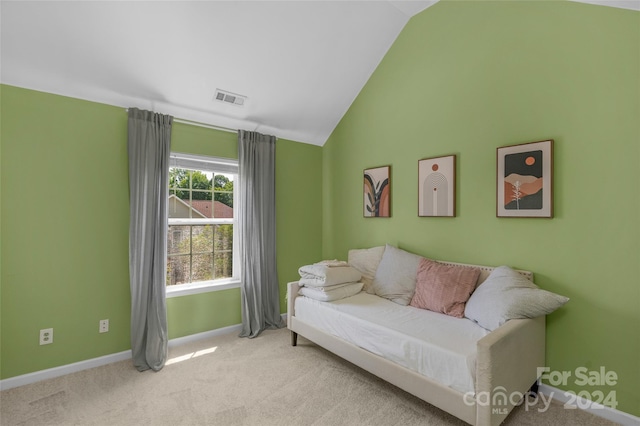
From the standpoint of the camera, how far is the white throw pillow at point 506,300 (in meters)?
1.97

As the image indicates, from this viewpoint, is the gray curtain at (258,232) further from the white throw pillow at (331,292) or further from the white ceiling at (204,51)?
the white throw pillow at (331,292)

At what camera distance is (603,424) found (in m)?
1.95

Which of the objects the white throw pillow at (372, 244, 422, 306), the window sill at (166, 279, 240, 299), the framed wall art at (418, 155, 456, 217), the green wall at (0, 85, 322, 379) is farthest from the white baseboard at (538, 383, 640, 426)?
the green wall at (0, 85, 322, 379)

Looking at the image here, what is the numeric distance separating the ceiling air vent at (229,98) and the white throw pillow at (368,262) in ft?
6.85

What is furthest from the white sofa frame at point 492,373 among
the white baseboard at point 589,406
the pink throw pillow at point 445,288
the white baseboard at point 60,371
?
the white baseboard at point 60,371

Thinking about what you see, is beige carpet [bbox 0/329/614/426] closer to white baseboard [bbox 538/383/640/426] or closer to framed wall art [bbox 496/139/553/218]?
white baseboard [bbox 538/383/640/426]

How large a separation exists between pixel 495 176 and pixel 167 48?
293 cm

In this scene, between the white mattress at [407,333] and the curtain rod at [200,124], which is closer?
the white mattress at [407,333]

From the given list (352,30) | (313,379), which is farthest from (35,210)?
(352,30)

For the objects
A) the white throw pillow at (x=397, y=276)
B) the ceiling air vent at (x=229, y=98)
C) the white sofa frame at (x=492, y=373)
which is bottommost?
the white sofa frame at (x=492, y=373)

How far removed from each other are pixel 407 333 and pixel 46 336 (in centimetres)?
283

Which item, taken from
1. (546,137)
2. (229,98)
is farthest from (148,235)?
(546,137)

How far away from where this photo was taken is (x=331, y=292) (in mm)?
2859

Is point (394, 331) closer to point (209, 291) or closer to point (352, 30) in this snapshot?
point (209, 291)
